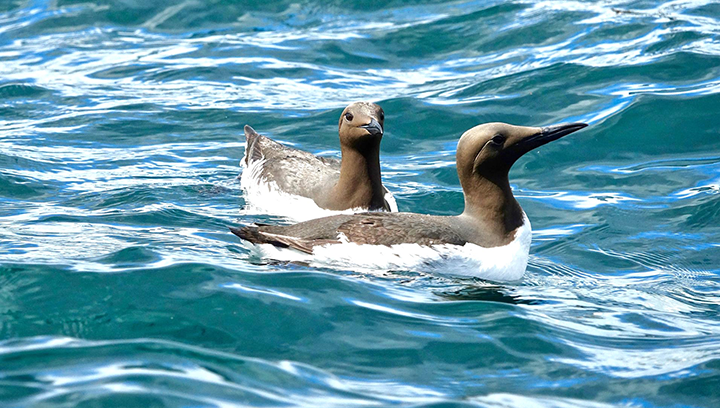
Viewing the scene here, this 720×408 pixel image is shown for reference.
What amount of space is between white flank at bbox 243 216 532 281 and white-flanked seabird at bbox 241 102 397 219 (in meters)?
1.75

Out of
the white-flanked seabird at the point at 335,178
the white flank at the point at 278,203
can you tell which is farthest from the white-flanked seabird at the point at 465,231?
the white flank at the point at 278,203

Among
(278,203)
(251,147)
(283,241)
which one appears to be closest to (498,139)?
(283,241)

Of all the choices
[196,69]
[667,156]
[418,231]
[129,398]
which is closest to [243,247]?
[418,231]

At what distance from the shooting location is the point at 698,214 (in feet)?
30.9

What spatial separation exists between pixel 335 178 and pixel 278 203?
59 cm

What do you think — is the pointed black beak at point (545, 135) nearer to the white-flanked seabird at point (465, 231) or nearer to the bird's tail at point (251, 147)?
the white-flanked seabird at point (465, 231)

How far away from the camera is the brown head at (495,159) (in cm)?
762

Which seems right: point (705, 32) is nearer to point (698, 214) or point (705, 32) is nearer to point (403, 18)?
point (403, 18)

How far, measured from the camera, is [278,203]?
9734mm

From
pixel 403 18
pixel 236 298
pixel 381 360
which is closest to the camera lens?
pixel 381 360

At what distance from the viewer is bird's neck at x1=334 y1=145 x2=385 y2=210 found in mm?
9156

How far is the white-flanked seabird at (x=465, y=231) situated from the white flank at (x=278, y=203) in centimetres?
144

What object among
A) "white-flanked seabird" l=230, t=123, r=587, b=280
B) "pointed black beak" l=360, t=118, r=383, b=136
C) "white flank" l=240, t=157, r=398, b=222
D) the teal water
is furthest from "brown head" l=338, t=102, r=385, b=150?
"white-flanked seabird" l=230, t=123, r=587, b=280

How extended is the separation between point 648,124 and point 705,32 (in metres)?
3.32
